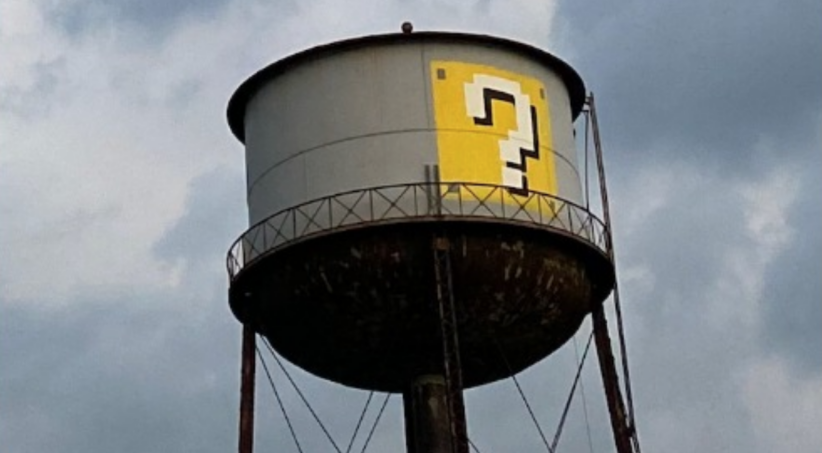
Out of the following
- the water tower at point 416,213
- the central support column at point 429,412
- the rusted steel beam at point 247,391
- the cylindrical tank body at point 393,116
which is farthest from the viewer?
the central support column at point 429,412

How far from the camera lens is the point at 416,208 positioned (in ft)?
97.4

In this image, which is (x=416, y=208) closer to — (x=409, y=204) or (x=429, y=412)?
(x=409, y=204)

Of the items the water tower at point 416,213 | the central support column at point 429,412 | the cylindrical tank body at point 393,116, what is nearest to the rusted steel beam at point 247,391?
the water tower at point 416,213

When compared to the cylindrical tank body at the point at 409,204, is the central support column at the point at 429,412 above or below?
below

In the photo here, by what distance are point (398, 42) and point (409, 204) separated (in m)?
2.65

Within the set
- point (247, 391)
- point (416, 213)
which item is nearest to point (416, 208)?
point (416, 213)

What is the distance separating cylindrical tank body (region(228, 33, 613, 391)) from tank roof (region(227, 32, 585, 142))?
31 mm

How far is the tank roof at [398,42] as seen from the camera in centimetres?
3066

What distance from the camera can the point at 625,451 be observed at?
102ft

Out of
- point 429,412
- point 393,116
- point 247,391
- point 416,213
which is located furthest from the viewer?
point 429,412

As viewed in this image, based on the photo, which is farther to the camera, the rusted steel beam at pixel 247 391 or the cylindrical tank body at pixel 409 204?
the rusted steel beam at pixel 247 391

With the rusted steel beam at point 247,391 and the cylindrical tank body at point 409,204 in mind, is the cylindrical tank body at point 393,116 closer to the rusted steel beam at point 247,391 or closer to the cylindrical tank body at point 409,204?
the cylindrical tank body at point 409,204

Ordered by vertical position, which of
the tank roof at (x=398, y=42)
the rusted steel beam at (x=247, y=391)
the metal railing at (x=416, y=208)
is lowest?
the rusted steel beam at (x=247, y=391)

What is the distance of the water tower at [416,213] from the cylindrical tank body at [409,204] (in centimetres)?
2
